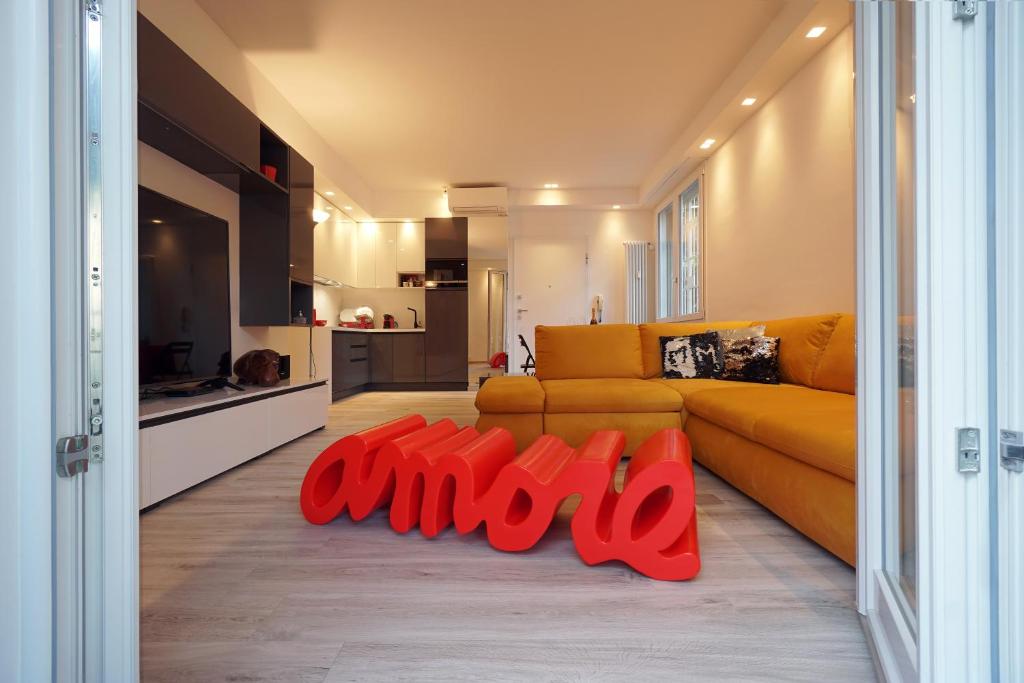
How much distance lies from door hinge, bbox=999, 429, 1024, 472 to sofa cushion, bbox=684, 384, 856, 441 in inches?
46.9

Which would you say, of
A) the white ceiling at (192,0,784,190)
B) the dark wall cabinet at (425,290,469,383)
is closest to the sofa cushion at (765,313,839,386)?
the white ceiling at (192,0,784,190)

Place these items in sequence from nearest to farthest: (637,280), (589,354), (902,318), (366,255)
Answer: (902,318) → (589,354) → (366,255) → (637,280)

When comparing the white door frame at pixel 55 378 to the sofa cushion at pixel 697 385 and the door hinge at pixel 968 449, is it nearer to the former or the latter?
the door hinge at pixel 968 449

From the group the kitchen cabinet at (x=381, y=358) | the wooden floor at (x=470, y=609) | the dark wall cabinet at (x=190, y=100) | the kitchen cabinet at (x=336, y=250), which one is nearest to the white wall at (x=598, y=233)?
the kitchen cabinet at (x=381, y=358)

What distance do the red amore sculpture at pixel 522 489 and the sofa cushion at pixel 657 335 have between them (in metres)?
1.61

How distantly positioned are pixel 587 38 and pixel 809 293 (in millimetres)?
2321

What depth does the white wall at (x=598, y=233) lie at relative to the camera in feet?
22.5

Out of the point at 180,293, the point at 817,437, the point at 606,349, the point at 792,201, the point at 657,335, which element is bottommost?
the point at 817,437

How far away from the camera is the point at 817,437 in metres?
1.53

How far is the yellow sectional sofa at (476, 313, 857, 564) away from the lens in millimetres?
1536

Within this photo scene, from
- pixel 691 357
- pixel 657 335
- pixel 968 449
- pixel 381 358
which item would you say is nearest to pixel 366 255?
pixel 381 358

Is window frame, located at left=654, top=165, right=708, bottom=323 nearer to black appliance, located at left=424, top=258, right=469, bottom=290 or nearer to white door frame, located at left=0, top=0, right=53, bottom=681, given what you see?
black appliance, located at left=424, top=258, right=469, bottom=290

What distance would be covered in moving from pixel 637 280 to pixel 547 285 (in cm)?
131

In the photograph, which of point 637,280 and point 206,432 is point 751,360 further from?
point 637,280
